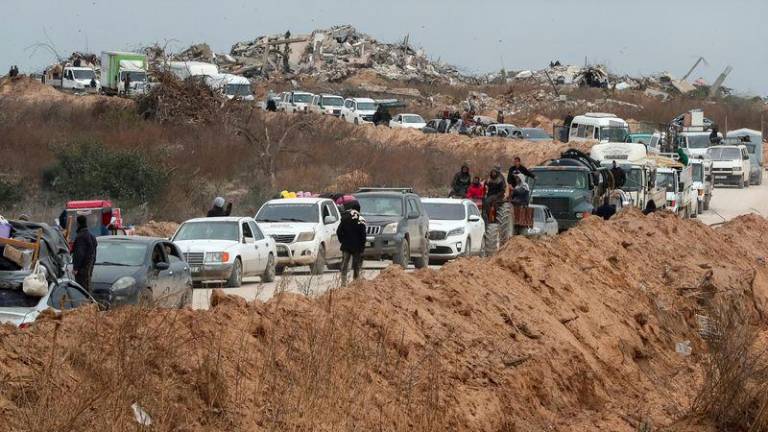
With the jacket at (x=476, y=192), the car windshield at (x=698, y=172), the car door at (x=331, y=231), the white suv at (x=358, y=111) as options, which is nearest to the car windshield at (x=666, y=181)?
the car windshield at (x=698, y=172)

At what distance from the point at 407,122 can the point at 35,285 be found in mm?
57324

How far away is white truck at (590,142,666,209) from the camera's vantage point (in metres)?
43.9

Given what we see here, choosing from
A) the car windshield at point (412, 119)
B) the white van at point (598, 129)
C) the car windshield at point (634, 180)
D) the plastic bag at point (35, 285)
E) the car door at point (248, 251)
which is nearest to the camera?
the plastic bag at point (35, 285)

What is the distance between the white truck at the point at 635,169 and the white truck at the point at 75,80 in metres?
32.7

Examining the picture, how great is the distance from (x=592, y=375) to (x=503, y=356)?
2603 mm

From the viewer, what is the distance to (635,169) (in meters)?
44.0

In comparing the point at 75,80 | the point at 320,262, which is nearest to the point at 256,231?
the point at 320,262

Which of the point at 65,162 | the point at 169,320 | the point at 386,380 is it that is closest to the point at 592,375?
the point at 386,380

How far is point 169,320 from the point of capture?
11.9m

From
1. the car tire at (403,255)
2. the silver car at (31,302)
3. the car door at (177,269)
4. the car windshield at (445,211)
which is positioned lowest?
the car tire at (403,255)

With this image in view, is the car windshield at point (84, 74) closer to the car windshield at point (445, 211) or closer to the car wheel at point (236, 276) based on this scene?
the car windshield at point (445, 211)

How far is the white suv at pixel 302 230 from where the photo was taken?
95.3 feet

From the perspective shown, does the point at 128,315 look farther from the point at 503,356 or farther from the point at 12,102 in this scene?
the point at 12,102

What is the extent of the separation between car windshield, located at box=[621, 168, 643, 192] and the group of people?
631 centimetres
